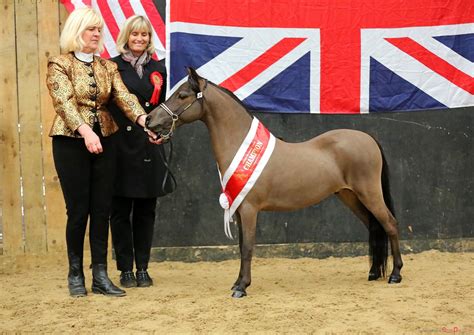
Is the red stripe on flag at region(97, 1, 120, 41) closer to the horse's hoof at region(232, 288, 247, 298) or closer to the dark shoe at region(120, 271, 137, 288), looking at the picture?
the dark shoe at region(120, 271, 137, 288)

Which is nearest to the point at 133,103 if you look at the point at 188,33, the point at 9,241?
the point at 188,33

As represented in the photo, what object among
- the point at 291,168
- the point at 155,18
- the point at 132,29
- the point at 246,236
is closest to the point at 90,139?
the point at 132,29

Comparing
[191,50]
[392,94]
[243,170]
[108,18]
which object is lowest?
[243,170]

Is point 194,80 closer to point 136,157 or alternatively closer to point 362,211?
point 136,157

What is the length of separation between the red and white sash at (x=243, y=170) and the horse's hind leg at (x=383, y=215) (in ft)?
2.84

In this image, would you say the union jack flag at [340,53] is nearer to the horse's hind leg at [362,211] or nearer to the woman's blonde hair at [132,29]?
the woman's blonde hair at [132,29]

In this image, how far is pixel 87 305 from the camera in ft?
14.3

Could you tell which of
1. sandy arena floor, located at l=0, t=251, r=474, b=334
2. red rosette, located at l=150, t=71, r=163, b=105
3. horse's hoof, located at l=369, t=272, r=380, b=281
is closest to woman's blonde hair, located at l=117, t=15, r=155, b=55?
red rosette, located at l=150, t=71, r=163, b=105

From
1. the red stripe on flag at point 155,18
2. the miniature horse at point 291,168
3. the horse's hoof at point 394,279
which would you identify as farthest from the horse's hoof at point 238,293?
the red stripe on flag at point 155,18

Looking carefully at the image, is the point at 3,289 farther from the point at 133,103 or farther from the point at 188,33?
the point at 188,33

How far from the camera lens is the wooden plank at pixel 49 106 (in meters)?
5.63

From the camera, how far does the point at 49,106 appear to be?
18.6ft

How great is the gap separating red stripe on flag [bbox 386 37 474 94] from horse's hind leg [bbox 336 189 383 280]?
1582mm

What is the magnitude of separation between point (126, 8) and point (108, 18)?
0.18 metres
